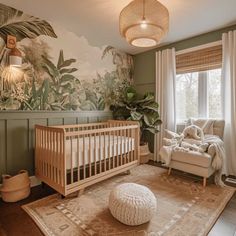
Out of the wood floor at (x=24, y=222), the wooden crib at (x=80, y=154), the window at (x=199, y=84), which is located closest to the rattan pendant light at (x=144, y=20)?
the wooden crib at (x=80, y=154)

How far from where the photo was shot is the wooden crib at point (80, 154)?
1.96m

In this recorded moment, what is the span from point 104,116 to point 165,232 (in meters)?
2.35

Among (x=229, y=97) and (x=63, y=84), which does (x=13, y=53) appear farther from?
(x=229, y=97)

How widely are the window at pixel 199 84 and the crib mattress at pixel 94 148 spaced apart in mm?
1376

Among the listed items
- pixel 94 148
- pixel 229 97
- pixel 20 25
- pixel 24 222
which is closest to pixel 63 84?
pixel 20 25

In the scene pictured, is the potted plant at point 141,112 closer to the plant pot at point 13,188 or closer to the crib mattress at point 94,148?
the crib mattress at point 94,148

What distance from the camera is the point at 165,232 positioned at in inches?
60.1

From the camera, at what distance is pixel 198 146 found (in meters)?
2.56

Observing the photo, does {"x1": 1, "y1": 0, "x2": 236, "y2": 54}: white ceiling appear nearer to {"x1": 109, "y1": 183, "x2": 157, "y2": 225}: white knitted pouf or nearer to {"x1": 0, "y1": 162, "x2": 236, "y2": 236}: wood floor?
{"x1": 109, "y1": 183, "x2": 157, "y2": 225}: white knitted pouf

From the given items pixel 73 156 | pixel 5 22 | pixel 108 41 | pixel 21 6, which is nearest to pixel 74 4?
pixel 21 6

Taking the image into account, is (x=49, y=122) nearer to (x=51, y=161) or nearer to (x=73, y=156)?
(x=51, y=161)

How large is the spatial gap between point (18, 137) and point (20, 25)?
4.90 feet

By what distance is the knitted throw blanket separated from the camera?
237 centimetres

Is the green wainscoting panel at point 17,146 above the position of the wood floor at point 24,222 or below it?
above
